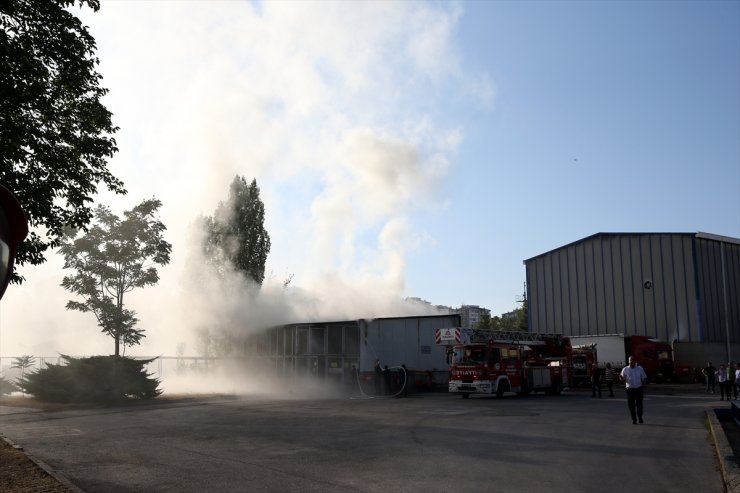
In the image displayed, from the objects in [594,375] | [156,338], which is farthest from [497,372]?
[156,338]

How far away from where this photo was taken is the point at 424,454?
10.9 meters

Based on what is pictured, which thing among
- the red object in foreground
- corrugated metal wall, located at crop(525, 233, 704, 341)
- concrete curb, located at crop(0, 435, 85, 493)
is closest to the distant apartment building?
corrugated metal wall, located at crop(525, 233, 704, 341)

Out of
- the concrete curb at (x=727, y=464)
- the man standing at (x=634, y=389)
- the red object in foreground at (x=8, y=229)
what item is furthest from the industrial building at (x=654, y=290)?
the red object in foreground at (x=8, y=229)

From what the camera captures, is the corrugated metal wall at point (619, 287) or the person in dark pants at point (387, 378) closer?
the person in dark pants at point (387, 378)

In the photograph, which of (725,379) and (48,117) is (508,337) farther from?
(48,117)

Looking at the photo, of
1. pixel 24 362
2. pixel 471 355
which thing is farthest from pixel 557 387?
pixel 24 362

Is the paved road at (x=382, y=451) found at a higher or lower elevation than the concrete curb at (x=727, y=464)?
lower

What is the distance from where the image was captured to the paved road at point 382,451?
28.3ft

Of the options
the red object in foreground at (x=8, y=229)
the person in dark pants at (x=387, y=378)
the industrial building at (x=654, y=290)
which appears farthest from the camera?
the industrial building at (x=654, y=290)

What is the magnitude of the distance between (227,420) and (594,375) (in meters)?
17.1

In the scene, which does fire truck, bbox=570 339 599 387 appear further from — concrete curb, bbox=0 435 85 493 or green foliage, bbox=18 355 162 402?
concrete curb, bbox=0 435 85 493

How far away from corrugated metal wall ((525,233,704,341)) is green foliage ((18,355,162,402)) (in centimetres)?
3099

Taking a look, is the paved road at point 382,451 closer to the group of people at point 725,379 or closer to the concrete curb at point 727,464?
the concrete curb at point 727,464

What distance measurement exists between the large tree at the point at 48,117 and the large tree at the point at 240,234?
2934 centimetres
